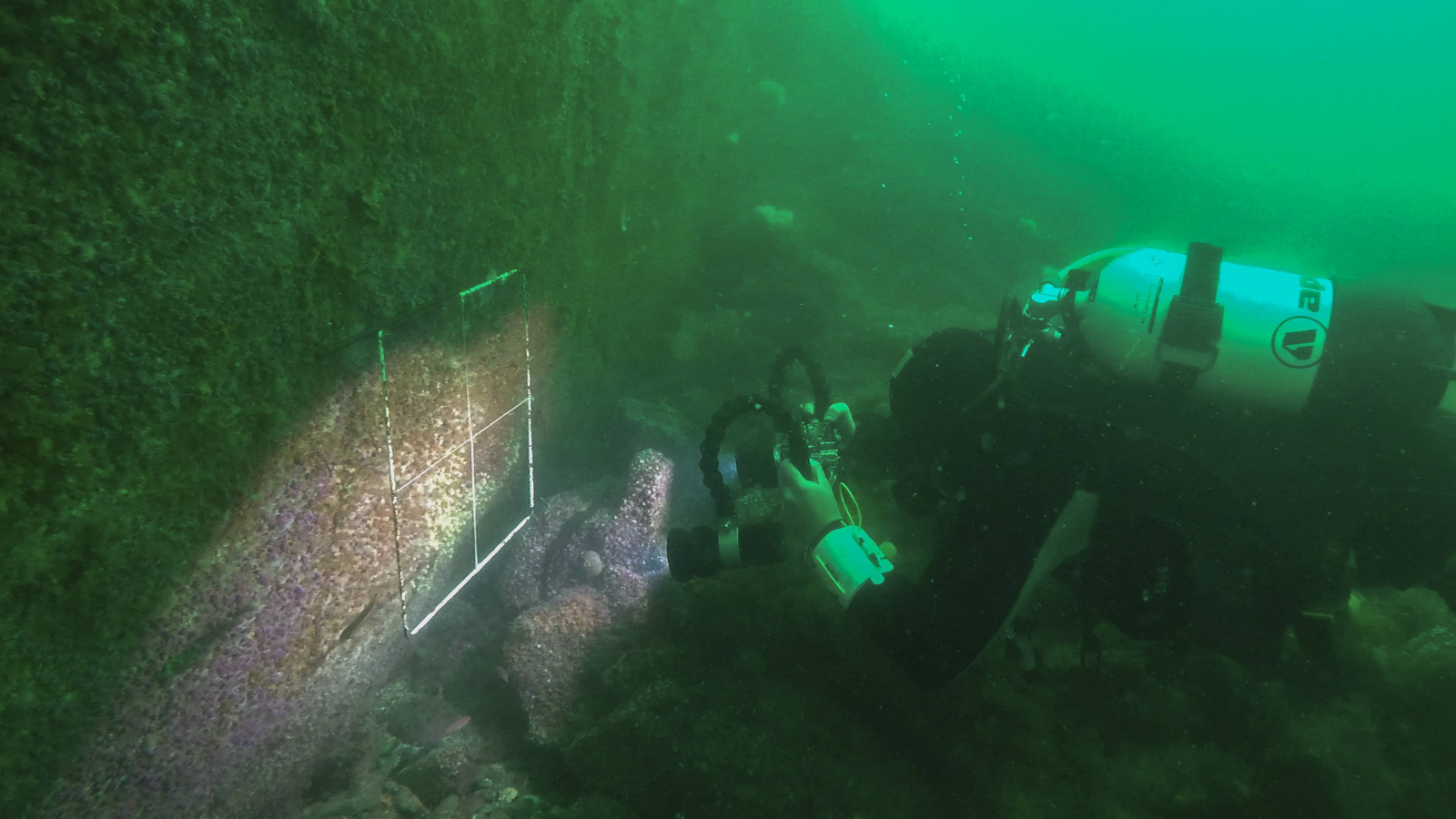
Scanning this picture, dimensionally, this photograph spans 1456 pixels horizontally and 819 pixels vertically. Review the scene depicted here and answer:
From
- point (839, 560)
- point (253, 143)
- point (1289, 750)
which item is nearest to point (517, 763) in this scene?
point (839, 560)

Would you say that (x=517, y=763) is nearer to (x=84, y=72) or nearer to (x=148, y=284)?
(x=148, y=284)

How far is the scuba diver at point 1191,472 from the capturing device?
2.06m

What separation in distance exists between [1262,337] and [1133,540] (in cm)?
89

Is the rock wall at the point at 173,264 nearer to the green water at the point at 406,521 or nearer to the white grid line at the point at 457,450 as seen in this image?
the green water at the point at 406,521

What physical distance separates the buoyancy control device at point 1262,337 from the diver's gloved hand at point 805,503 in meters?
1.07

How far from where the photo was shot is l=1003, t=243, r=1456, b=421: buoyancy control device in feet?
6.83

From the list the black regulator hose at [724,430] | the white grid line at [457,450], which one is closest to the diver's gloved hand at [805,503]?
the black regulator hose at [724,430]

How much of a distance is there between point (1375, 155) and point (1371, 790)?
173ft

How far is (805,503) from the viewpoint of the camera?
283 centimetres

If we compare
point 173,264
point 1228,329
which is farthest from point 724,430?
point 1228,329

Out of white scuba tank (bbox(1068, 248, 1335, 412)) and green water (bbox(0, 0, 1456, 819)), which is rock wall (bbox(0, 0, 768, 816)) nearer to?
green water (bbox(0, 0, 1456, 819))

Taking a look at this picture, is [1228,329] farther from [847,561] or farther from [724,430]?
[724,430]

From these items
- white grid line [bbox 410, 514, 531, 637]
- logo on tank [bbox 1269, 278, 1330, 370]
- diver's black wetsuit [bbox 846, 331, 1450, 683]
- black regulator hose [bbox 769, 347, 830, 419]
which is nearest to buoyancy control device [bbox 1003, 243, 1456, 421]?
logo on tank [bbox 1269, 278, 1330, 370]

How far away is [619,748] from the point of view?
277 centimetres
